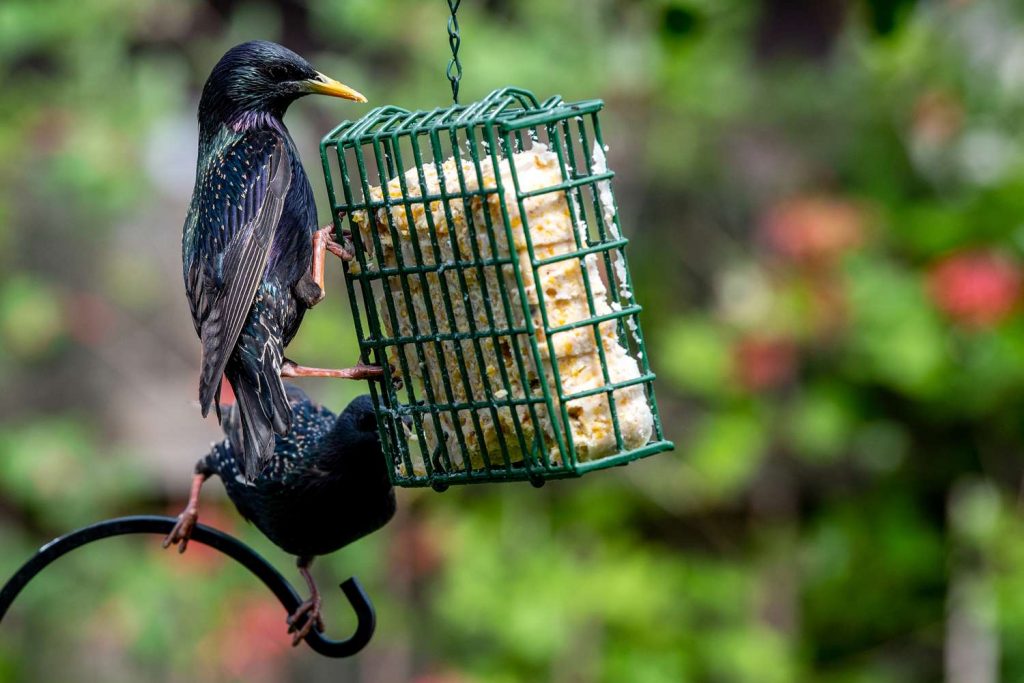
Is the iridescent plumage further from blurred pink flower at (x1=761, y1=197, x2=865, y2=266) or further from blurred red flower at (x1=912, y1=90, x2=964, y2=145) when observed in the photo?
blurred red flower at (x1=912, y1=90, x2=964, y2=145)

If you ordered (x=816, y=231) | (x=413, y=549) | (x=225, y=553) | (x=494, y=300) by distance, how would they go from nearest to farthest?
(x=494, y=300) → (x=225, y=553) → (x=816, y=231) → (x=413, y=549)

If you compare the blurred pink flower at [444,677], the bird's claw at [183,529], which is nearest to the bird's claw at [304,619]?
the bird's claw at [183,529]

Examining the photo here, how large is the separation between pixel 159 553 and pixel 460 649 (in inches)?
54.2

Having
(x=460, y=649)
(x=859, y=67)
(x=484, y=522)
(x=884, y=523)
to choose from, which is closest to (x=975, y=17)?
(x=859, y=67)

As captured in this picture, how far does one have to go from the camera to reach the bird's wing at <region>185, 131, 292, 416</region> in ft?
9.31

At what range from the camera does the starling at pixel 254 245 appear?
9.30 feet

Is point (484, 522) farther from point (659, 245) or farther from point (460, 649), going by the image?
point (659, 245)

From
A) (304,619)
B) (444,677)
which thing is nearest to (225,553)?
(304,619)

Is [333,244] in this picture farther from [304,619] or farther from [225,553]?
[304,619]

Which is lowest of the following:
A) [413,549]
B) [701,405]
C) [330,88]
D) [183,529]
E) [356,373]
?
[413,549]

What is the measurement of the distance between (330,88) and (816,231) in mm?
2839

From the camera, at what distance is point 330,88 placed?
2951 millimetres

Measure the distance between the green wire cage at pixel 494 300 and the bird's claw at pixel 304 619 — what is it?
540 mm

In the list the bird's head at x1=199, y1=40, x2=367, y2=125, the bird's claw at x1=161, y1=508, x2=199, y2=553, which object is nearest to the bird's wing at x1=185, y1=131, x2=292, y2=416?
the bird's head at x1=199, y1=40, x2=367, y2=125
